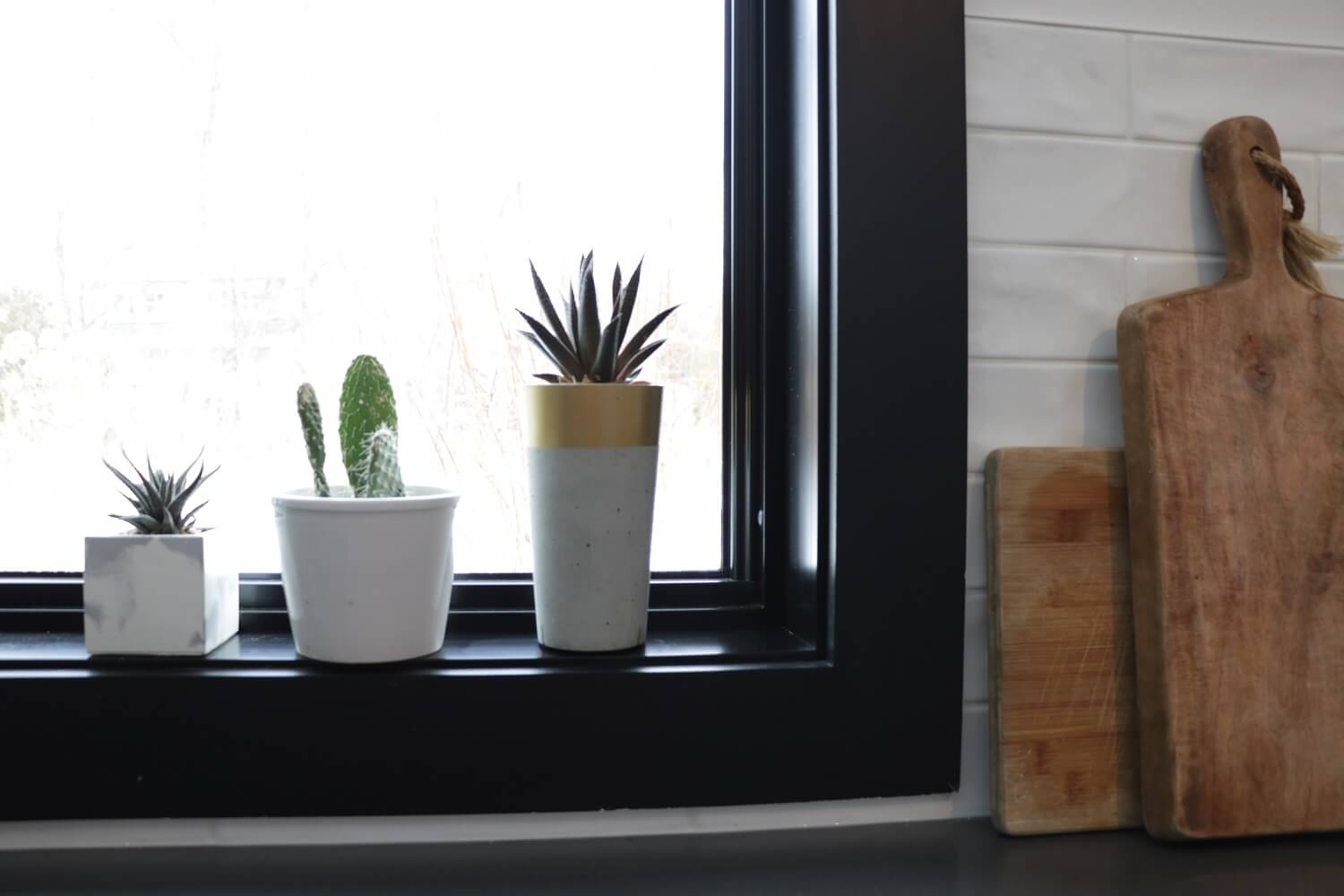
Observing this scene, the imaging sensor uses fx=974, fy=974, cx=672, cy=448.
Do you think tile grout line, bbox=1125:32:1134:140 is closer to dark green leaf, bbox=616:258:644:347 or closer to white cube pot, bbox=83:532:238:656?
dark green leaf, bbox=616:258:644:347

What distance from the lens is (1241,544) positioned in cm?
76

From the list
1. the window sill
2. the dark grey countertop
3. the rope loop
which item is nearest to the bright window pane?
the window sill

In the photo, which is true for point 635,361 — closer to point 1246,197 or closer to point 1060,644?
point 1060,644

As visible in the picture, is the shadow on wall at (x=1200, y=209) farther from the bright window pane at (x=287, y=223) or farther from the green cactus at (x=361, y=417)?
the green cactus at (x=361, y=417)

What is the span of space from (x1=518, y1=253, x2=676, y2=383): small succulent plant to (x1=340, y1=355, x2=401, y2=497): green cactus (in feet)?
0.40

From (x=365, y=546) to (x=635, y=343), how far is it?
0.26 metres

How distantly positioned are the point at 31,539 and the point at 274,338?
279 millimetres

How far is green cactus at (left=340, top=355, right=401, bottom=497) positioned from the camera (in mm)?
744

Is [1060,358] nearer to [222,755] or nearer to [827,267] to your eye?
[827,267]

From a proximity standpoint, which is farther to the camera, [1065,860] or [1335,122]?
[1335,122]

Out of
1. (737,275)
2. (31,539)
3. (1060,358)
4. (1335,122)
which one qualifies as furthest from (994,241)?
(31,539)

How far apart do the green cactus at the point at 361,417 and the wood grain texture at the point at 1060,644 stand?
486mm

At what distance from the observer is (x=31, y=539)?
870 mm

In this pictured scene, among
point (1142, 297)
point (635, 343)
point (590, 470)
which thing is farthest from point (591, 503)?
point (1142, 297)
